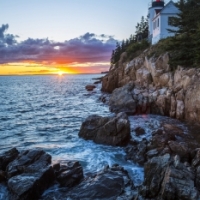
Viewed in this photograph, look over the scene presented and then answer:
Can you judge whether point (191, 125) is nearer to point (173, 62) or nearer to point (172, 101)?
point (172, 101)

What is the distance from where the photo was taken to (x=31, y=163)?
14039 mm

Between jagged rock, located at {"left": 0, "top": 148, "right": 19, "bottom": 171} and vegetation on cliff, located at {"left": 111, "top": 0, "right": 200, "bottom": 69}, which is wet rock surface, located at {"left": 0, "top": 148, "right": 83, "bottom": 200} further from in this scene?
vegetation on cliff, located at {"left": 111, "top": 0, "right": 200, "bottom": 69}

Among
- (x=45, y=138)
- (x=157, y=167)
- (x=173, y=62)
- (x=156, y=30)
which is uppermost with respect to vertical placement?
(x=156, y=30)

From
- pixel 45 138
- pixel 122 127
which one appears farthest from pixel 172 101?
pixel 45 138

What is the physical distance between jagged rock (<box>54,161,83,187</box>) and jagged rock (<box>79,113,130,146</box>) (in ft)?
19.2

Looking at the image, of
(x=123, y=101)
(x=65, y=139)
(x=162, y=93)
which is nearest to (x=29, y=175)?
(x=65, y=139)

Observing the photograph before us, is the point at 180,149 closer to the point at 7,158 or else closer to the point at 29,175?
the point at 29,175

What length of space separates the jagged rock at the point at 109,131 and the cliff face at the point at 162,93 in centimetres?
835

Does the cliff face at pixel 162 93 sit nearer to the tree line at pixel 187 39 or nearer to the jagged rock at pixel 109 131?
the tree line at pixel 187 39

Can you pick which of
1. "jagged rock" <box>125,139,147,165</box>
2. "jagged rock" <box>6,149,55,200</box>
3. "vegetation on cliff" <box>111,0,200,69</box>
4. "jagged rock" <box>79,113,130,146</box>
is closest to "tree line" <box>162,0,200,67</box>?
"vegetation on cliff" <box>111,0,200,69</box>

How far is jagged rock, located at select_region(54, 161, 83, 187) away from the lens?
12938 millimetres

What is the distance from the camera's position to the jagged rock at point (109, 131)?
19750 millimetres

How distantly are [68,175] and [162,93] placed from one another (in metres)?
19.7

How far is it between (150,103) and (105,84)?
26.6 metres
